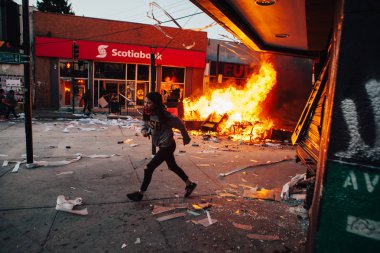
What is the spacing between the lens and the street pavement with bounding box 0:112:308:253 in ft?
11.6

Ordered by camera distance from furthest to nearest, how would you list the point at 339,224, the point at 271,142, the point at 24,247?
the point at 271,142, the point at 24,247, the point at 339,224

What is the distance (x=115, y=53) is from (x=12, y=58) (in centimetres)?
1707

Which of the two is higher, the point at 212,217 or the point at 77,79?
the point at 77,79

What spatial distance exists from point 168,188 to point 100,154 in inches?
136


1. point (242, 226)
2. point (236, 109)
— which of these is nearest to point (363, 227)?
point (242, 226)

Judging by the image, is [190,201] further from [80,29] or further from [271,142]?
[80,29]

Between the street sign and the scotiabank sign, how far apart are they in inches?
575

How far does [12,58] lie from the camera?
235 inches

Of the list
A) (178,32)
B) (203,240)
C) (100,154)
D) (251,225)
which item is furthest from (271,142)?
(178,32)

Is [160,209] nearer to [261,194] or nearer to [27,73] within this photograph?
[261,194]

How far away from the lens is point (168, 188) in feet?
17.9

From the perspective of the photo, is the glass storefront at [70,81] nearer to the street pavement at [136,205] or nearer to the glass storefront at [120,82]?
the glass storefront at [120,82]

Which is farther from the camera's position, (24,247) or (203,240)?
(203,240)

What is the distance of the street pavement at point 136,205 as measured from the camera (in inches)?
139
